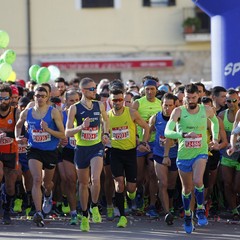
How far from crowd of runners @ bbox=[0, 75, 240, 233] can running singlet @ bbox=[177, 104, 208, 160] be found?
13 mm

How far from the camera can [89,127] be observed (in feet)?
39.4

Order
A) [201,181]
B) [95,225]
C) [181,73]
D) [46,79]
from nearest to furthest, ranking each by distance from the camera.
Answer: [201,181] < [95,225] < [46,79] < [181,73]

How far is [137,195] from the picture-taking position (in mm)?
14367

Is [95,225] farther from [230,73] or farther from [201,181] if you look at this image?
[230,73]

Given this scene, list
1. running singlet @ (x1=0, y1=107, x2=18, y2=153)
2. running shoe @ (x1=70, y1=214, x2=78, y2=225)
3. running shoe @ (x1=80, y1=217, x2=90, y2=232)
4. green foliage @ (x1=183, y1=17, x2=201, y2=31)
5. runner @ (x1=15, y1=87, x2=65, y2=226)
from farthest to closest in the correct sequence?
green foliage @ (x1=183, y1=17, x2=201, y2=31) → running singlet @ (x1=0, y1=107, x2=18, y2=153) → running shoe @ (x1=70, y1=214, x2=78, y2=225) → runner @ (x1=15, y1=87, x2=65, y2=226) → running shoe @ (x1=80, y1=217, x2=90, y2=232)

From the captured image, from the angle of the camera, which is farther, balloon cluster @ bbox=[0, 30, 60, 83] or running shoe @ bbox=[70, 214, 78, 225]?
balloon cluster @ bbox=[0, 30, 60, 83]

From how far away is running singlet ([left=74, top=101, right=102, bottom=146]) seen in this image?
39.5 ft

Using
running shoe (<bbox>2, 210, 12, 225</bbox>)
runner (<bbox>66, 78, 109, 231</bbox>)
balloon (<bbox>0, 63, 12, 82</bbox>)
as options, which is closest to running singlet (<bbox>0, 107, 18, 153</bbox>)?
running shoe (<bbox>2, 210, 12, 225</bbox>)

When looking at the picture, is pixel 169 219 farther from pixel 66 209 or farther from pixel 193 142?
pixel 66 209

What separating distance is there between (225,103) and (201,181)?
102 inches

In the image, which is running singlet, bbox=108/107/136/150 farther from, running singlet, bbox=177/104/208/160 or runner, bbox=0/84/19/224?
runner, bbox=0/84/19/224

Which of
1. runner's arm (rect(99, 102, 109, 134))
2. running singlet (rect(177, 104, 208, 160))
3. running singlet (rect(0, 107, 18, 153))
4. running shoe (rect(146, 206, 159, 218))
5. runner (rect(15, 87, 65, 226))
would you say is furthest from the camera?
running shoe (rect(146, 206, 159, 218))

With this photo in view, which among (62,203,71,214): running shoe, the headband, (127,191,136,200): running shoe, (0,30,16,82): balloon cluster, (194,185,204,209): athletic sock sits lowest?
(62,203,71,214): running shoe

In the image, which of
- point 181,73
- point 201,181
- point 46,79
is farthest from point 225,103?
point 181,73
